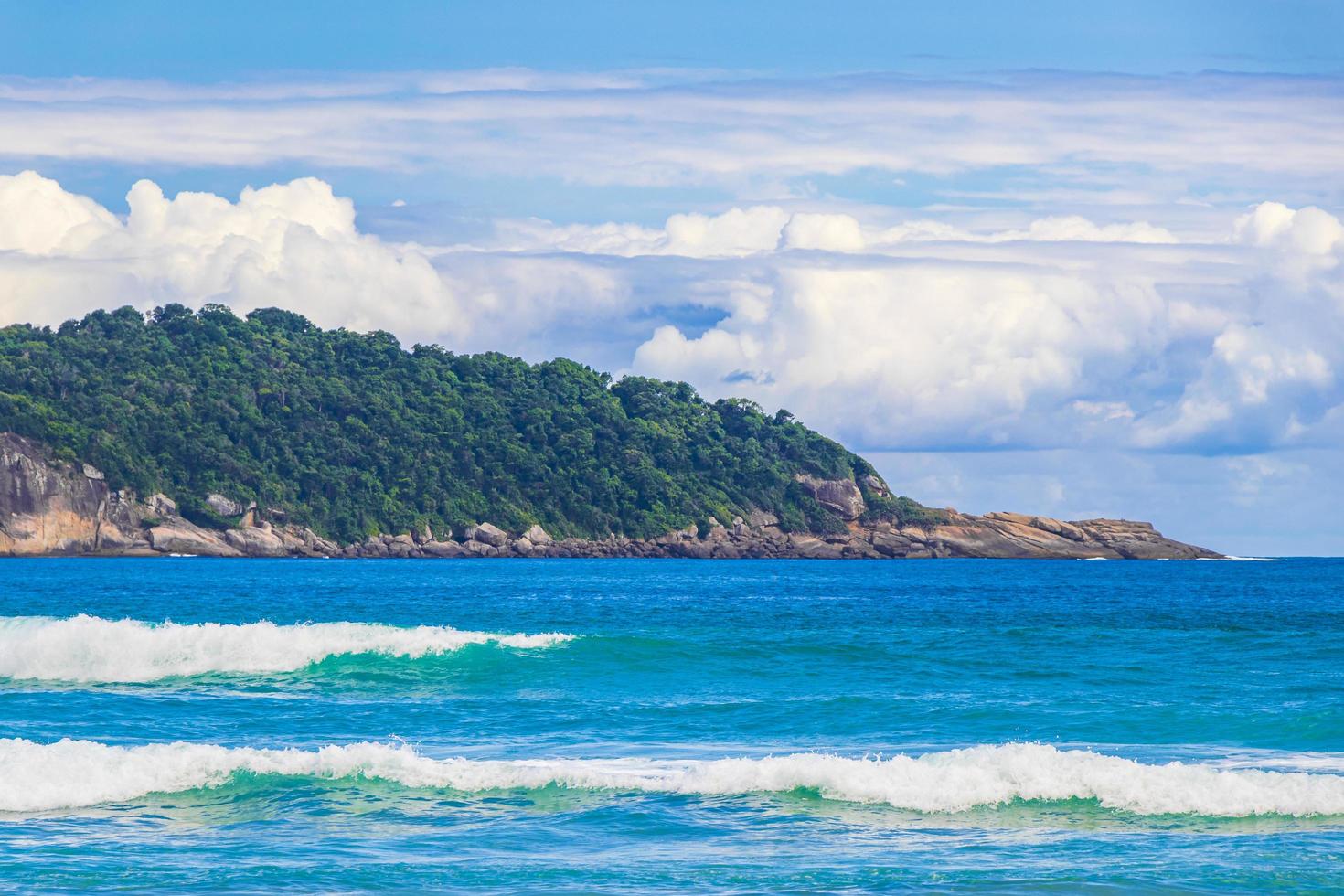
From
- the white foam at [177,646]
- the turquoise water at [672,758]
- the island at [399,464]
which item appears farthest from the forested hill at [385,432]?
the white foam at [177,646]

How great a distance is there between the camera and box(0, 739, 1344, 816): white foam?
15.2 meters

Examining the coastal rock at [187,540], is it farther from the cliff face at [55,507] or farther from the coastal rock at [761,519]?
the coastal rock at [761,519]

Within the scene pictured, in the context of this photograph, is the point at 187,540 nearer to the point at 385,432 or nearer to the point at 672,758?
the point at 385,432

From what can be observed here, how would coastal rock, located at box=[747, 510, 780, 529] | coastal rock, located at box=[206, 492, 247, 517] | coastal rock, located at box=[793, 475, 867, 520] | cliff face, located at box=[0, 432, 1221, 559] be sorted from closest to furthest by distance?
1. cliff face, located at box=[0, 432, 1221, 559]
2. coastal rock, located at box=[206, 492, 247, 517]
3. coastal rock, located at box=[747, 510, 780, 529]
4. coastal rock, located at box=[793, 475, 867, 520]

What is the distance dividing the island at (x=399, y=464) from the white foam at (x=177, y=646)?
90.8 metres

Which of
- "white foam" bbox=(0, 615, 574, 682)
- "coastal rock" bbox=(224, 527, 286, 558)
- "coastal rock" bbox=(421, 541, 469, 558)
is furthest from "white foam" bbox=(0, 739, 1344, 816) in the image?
"coastal rock" bbox=(421, 541, 469, 558)

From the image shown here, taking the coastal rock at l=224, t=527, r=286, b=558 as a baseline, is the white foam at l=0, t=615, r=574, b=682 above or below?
below

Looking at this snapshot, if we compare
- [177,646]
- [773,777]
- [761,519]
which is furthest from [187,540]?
[773,777]

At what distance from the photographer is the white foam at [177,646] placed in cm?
2811

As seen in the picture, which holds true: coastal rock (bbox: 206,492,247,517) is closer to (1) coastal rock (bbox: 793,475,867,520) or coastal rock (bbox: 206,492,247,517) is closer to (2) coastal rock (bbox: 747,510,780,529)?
(2) coastal rock (bbox: 747,510,780,529)

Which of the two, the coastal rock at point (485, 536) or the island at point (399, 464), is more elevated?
the island at point (399, 464)

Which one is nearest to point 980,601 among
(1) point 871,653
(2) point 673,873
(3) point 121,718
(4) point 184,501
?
(1) point 871,653

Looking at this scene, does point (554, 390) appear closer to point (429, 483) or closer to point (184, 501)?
point (429, 483)

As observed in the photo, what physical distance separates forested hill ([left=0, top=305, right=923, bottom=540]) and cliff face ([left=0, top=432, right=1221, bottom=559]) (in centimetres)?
156
